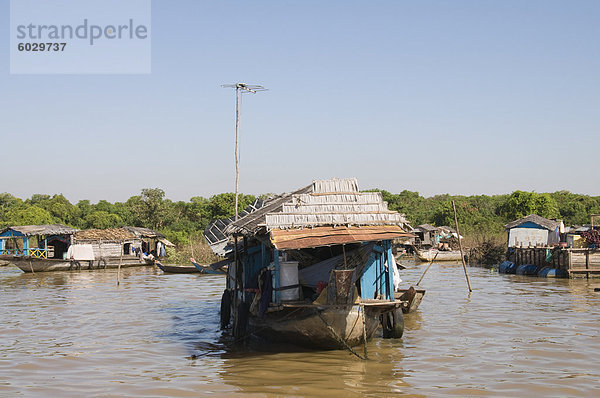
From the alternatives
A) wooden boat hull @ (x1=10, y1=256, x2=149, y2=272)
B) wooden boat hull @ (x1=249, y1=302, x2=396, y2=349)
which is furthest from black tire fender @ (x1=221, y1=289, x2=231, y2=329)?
wooden boat hull @ (x1=10, y1=256, x2=149, y2=272)

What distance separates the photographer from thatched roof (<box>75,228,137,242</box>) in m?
36.4

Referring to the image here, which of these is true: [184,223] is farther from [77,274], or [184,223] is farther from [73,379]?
[73,379]

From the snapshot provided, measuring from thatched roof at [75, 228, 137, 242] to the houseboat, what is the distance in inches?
1062

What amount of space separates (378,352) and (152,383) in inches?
166

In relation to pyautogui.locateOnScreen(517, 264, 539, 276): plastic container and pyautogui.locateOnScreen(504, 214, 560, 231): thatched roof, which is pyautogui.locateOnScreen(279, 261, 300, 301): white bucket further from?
pyautogui.locateOnScreen(504, 214, 560, 231): thatched roof

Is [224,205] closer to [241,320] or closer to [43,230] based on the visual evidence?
[43,230]

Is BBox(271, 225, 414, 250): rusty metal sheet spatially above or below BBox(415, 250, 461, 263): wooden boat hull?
above

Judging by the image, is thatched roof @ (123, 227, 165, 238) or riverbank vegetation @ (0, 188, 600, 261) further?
riverbank vegetation @ (0, 188, 600, 261)

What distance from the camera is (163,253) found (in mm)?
41812

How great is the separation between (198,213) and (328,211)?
43.1m

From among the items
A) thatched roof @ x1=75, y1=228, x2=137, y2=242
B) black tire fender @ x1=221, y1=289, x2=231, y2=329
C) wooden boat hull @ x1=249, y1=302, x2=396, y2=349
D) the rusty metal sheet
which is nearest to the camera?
the rusty metal sheet

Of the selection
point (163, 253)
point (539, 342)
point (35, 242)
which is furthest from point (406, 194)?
point (539, 342)

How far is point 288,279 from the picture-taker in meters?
10.2

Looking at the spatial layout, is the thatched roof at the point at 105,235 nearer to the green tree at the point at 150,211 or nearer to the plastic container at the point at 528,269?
the green tree at the point at 150,211
